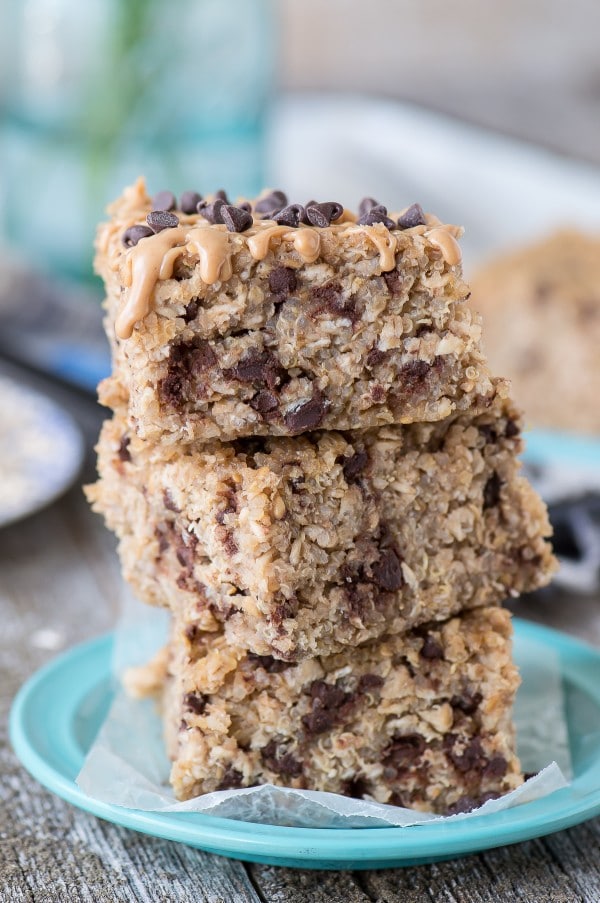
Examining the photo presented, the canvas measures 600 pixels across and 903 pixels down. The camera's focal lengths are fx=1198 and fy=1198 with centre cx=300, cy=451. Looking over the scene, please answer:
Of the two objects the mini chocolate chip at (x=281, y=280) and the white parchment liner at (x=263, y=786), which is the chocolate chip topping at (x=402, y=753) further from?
the mini chocolate chip at (x=281, y=280)

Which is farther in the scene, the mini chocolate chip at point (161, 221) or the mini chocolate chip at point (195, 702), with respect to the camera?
the mini chocolate chip at point (195, 702)

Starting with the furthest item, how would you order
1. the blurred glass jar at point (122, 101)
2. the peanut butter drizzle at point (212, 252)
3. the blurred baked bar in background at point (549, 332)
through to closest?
the blurred glass jar at point (122, 101) < the blurred baked bar in background at point (549, 332) < the peanut butter drizzle at point (212, 252)

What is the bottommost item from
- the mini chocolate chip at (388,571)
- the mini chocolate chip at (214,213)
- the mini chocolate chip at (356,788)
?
the mini chocolate chip at (356,788)

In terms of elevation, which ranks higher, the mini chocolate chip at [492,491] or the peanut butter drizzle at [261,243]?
the peanut butter drizzle at [261,243]

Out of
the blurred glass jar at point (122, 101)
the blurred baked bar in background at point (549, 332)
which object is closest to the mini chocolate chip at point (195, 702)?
the blurred baked bar in background at point (549, 332)

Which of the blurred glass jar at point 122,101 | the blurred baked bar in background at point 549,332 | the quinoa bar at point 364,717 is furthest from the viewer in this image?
the blurred glass jar at point 122,101

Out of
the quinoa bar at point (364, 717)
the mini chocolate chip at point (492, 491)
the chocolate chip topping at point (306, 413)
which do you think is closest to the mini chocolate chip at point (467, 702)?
the quinoa bar at point (364, 717)

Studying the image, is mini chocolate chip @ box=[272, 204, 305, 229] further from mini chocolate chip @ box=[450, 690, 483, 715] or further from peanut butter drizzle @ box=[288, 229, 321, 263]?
mini chocolate chip @ box=[450, 690, 483, 715]

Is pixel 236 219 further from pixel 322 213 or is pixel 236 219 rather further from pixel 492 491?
pixel 492 491

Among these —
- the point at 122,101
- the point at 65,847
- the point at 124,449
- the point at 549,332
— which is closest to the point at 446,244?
the point at 124,449
